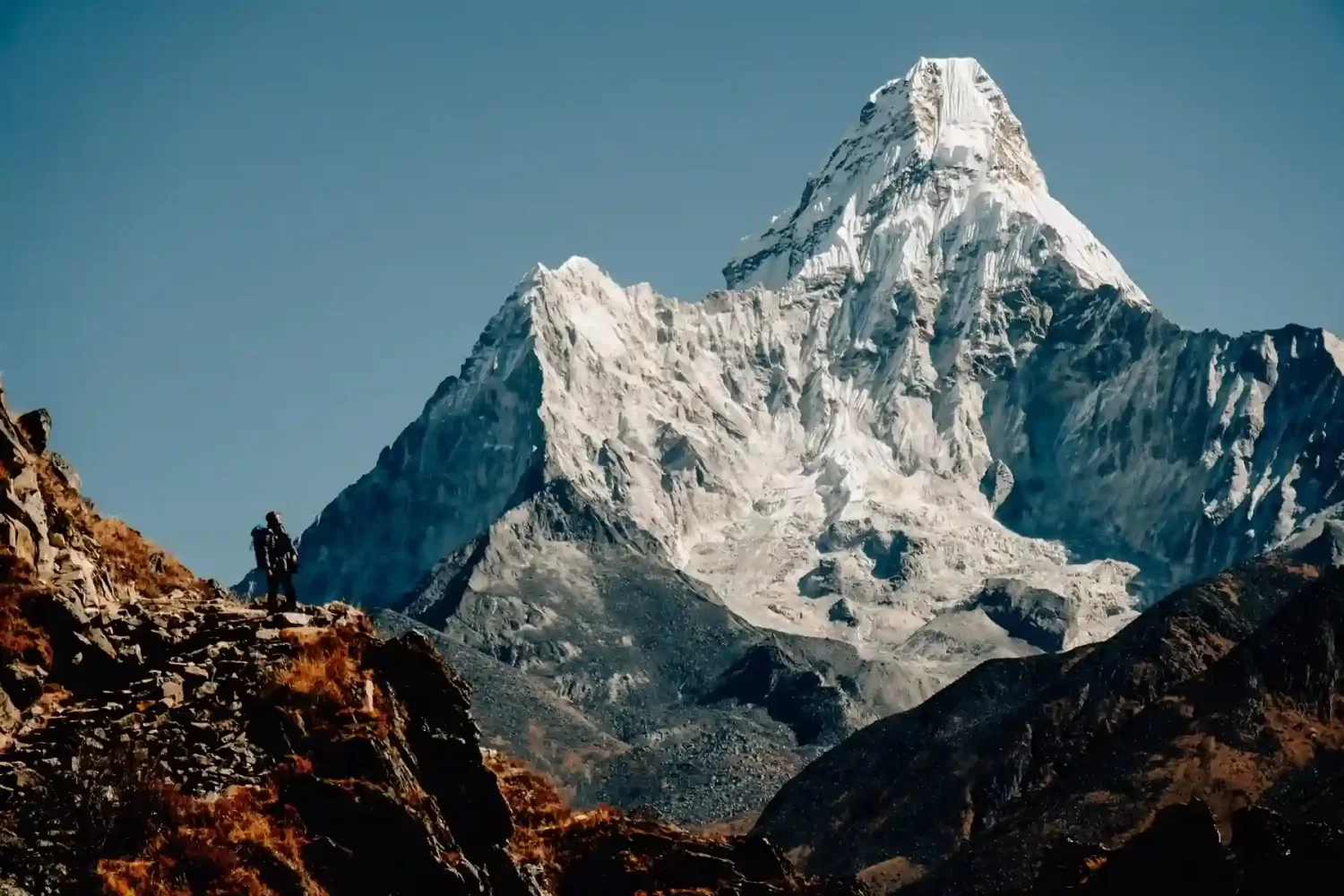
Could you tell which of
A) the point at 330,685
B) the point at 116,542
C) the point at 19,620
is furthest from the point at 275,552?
the point at 19,620

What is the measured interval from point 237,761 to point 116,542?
36.8 feet

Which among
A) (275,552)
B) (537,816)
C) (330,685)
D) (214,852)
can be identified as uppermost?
(275,552)

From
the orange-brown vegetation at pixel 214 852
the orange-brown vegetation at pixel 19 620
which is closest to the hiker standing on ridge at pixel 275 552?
the orange-brown vegetation at pixel 19 620

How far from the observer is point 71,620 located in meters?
49.2

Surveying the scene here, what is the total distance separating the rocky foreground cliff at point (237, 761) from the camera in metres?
45.7

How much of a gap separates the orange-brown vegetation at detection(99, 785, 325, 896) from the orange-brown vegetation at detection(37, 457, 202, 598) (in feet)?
30.9

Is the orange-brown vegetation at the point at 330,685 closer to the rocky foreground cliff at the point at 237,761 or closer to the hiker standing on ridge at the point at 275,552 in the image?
the rocky foreground cliff at the point at 237,761

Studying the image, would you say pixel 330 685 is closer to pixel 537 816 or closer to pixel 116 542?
pixel 537 816

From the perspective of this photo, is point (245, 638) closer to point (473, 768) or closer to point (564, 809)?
point (473, 768)

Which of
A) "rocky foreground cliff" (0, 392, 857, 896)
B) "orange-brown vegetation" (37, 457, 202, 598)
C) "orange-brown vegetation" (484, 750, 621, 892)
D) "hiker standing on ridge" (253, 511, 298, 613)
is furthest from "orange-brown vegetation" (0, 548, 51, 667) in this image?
"orange-brown vegetation" (484, 750, 621, 892)

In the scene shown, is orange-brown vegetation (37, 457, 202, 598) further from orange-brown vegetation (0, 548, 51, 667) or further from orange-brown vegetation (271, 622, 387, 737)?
orange-brown vegetation (271, 622, 387, 737)

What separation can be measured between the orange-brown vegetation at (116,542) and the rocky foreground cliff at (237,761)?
23 cm

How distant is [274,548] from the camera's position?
5812 centimetres

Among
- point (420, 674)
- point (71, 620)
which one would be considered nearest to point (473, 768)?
point (420, 674)
